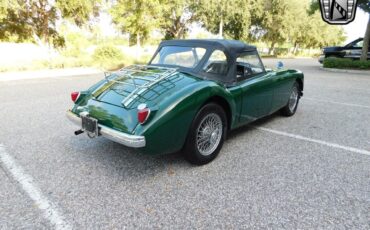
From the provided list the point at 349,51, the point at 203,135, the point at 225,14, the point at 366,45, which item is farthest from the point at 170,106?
the point at 225,14

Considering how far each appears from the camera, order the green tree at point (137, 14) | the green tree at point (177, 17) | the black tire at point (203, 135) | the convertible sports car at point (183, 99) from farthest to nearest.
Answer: the green tree at point (177, 17) < the green tree at point (137, 14) < the black tire at point (203, 135) < the convertible sports car at point (183, 99)

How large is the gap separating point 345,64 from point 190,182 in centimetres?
1470

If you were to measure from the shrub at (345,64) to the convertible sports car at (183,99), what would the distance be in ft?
39.5

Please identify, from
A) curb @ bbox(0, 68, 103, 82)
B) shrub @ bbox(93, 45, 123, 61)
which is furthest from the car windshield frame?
shrub @ bbox(93, 45, 123, 61)

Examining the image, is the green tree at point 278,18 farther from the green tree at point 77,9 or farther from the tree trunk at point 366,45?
the green tree at point 77,9

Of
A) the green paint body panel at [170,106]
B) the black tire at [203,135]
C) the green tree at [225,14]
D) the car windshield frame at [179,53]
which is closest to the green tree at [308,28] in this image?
the green tree at [225,14]

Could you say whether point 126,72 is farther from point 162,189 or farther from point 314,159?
point 314,159

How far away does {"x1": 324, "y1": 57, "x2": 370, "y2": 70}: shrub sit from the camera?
13.8 metres

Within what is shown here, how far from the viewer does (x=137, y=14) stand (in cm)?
1839

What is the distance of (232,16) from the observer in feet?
83.4

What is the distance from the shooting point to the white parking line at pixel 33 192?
2.22m

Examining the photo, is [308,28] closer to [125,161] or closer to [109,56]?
[109,56]

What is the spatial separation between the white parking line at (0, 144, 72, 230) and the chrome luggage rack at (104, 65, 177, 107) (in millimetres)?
1165

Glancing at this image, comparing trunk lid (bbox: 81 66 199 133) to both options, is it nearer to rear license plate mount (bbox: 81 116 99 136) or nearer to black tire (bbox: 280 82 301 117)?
rear license plate mount (bbox: 81 116 99 136)
